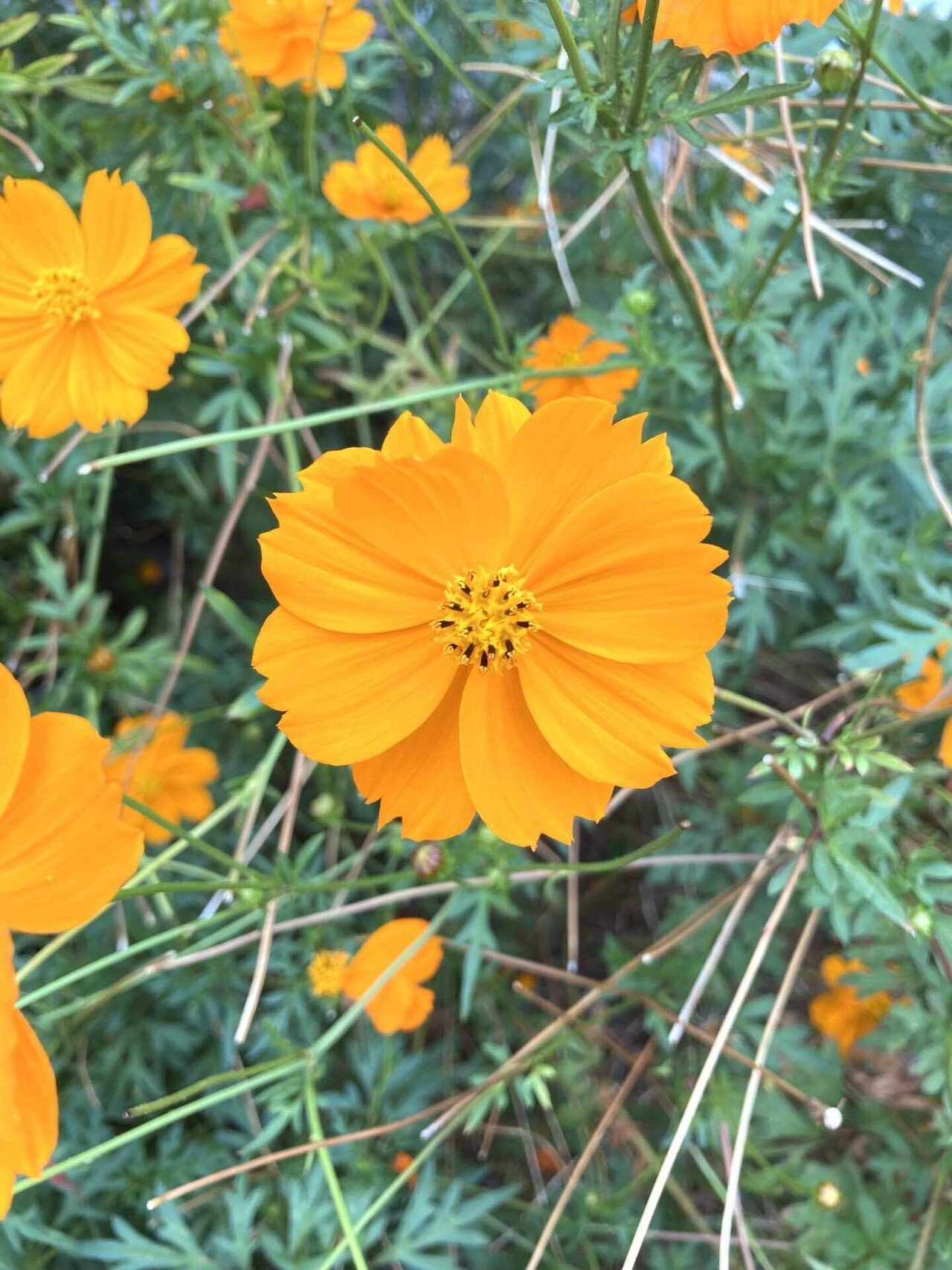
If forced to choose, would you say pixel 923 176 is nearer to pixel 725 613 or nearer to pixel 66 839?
pixel 725 613

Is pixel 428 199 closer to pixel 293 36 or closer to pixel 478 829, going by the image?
pixel 293 36

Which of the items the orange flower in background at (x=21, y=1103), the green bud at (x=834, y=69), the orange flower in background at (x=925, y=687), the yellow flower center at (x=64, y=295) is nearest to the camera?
the orange flower in background at (x=21, y=1103)

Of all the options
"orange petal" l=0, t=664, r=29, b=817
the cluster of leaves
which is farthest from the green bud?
"orange petal" l=0, t=664, r=29, b=817

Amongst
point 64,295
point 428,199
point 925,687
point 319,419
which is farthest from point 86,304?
point 925,687

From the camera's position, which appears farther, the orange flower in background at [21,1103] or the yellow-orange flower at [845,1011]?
the yellow-orange flower at [845,1011]

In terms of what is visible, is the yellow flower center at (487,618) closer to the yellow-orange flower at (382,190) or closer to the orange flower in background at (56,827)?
the orange flower in background at (56,827)

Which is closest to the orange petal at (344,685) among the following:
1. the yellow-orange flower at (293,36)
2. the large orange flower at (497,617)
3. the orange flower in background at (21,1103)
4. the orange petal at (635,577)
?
the large orange flower at (497,617)
